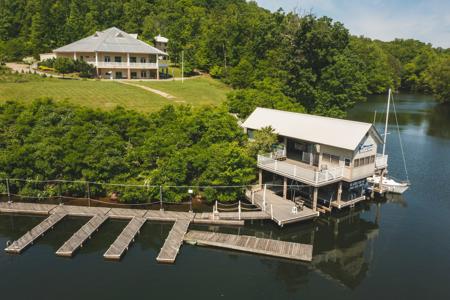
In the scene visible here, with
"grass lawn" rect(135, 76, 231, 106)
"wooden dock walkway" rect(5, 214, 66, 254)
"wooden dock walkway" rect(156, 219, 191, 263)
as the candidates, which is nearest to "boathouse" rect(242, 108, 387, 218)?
"wooden dock walkway" rect(156, 219, 191, 263)

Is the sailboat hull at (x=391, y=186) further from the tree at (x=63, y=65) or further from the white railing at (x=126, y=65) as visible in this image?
the tree at (x=63, y=65)

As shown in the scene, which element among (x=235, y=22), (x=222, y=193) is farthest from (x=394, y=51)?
(x=222, y=193)

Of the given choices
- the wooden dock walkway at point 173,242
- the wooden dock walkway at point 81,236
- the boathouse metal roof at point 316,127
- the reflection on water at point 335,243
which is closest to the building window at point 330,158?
the boathouse metal roof at point 316,127

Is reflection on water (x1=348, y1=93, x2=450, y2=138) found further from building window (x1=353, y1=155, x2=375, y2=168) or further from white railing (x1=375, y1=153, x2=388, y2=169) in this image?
building window (x1=353, y1=155, x2=375, y2=168)

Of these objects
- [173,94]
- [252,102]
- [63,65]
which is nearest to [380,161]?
[252,102]

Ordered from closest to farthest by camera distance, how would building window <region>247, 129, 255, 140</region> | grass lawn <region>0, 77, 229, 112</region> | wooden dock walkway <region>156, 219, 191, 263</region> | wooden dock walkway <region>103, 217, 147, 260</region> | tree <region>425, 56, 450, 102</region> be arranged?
wooden dock walkway <region>156, 219, 191, 263</region> → wooden dock walkway <region>103, 217, 147, 260</region> → building window <region>247, 129, 255, 140</region> → grass lawn <region>0, 77, 229, 112</region> → tree <region>425, 56, 450, 102</region>

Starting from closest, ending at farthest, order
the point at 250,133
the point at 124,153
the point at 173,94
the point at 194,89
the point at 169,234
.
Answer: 1. the point at 169,234
2. the point at 124,153
3. the point at 250,133
4. the point at 173,94
5. the point at 194,89

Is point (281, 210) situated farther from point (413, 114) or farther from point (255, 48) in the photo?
point (413, 114)
